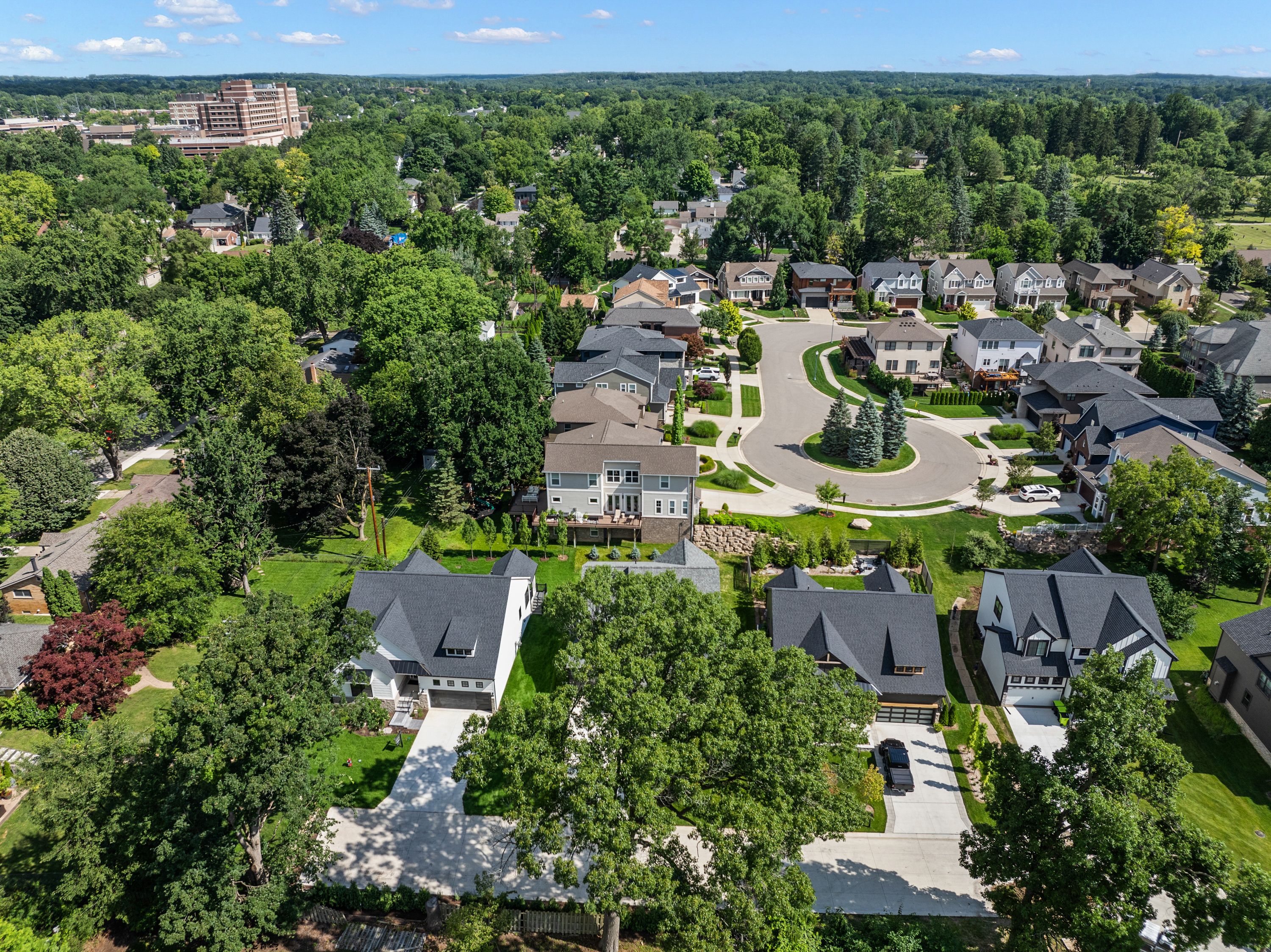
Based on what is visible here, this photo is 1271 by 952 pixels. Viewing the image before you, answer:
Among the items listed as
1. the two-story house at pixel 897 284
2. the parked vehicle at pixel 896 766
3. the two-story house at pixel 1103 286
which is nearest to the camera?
the parked vehicle at pixel 896 766

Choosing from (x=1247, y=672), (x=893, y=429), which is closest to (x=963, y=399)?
(x=893, y=429)

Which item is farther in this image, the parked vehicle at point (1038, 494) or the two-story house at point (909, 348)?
the two-story house at point (909, 348)

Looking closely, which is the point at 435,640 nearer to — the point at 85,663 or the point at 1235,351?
the point at 85,663

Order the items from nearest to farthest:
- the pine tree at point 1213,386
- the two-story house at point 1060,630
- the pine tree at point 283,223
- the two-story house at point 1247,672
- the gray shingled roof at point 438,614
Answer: the two-story house at point 1247,672, the gray shingled roof at point 438,614, the two-story house at point 1060,630, the pine tree at point 1213,386, the pine tree at point 283,223

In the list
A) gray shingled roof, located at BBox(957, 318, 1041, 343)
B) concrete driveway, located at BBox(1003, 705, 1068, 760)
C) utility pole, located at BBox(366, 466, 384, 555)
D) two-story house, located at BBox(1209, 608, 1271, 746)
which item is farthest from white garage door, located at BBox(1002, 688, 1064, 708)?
gray shingled roof, located at BBox(957, 318, 1041, 343)

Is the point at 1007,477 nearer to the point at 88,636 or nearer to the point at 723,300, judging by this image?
the point at 723,300

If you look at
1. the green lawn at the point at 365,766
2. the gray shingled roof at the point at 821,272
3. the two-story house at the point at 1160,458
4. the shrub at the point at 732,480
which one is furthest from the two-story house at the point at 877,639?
the gray shingled roof at the point at 821,272

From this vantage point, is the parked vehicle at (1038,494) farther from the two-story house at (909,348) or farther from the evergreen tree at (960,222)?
the evergreen tree at (960,222)
